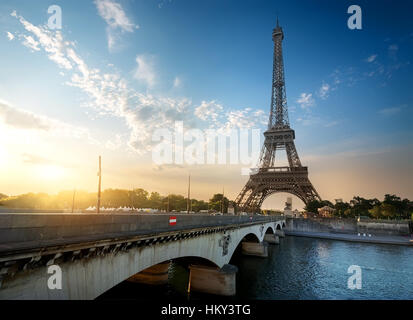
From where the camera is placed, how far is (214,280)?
892 inches

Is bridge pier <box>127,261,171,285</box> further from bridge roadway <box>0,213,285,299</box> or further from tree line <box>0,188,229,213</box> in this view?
tree line <box>0,188,229,213</box>

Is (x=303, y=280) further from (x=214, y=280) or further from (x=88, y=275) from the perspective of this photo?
(x=88, y=275)

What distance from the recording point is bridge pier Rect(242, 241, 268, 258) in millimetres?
43938

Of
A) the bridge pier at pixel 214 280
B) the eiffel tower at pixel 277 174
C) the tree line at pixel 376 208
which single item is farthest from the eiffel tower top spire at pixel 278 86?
the bridge pier at pixel 214 280

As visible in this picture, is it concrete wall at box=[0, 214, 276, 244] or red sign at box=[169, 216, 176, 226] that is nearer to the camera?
concrete wall at box=[0, 214, 276, 244]

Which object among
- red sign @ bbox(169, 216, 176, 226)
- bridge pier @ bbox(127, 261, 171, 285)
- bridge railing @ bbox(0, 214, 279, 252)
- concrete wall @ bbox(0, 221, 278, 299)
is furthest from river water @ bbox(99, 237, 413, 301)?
bridge railing @ bbox(0, 214, 279, 252)

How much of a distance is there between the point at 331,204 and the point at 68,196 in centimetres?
11300

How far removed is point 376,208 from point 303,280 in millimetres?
85297

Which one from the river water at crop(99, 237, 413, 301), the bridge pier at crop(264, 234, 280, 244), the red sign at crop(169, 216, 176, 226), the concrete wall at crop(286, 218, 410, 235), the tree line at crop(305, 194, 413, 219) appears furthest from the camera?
the tree line at crop(305, 194, 413, 219)

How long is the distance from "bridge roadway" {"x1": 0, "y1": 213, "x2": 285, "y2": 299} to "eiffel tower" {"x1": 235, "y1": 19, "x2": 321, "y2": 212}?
7209 cm

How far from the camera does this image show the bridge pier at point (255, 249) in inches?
1730

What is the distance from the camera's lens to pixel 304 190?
81.7m

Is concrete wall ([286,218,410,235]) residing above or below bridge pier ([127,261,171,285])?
below
